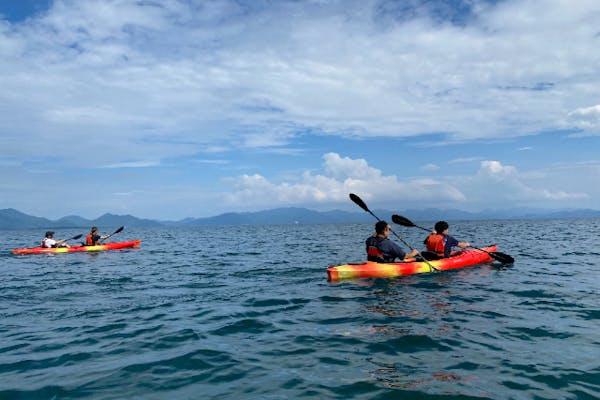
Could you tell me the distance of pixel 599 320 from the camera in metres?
8.51

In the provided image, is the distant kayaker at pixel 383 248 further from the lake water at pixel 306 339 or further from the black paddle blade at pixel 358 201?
the black paddle blade at pixel 358 201

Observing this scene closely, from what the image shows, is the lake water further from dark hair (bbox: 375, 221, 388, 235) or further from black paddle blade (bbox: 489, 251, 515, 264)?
black paddle blade (bbox: 489, 251, 515, 264)

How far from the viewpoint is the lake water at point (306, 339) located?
563cm

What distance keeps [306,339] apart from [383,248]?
7075mm

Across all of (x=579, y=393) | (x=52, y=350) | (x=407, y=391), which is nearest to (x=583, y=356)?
(x=579, y=393)

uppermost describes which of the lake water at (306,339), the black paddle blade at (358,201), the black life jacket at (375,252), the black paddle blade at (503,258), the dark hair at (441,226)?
the black paddle blade at (358,201)

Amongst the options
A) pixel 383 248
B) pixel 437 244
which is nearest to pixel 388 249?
pixel 383 248

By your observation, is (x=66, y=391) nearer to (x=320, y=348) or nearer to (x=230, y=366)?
(x=230, y=366)

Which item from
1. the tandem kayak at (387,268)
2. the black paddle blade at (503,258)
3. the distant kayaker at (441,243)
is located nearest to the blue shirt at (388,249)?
the tandem kayak at (387,268)

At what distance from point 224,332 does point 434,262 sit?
963 cm

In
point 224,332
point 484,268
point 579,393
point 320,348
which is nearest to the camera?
point 579,393

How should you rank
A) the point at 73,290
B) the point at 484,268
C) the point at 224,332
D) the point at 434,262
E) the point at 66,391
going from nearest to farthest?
the point at 66,391 → the point at 224,332 → the point at 73,290 → the point at 434,262 → the point at 484,268

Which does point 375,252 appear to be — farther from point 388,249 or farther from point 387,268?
point 387,268

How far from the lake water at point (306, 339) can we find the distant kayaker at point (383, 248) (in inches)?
33.6
